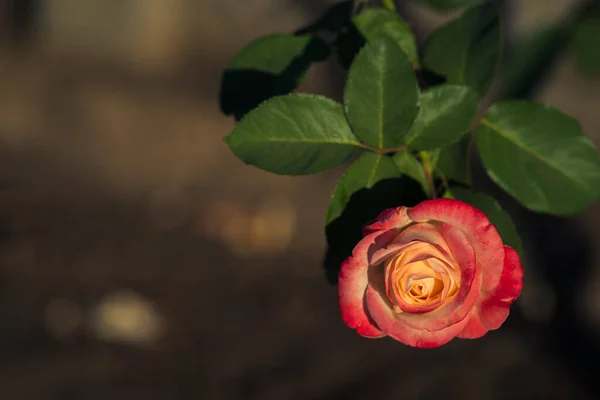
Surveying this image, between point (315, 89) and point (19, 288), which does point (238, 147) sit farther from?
point (315, 89)

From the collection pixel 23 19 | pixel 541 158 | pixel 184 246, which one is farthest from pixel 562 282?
pixel 23 19

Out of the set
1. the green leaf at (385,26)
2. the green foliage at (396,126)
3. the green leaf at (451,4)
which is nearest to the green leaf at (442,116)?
the green foliage at (396,126)

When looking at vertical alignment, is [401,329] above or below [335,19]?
below

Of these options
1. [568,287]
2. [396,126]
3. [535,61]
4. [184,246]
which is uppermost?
[396,126]

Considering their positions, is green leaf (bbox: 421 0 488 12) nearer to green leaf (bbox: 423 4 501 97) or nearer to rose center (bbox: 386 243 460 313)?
green leaf (bbox: 423 4 501 97)

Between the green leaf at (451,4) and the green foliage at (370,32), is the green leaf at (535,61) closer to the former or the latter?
the green leaf at (451,4)

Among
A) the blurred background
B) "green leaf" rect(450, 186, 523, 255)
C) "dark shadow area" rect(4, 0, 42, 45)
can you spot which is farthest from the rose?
"dark shadow area" rect(4, 0, 42, 45)

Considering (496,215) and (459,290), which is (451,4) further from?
(459,290)
